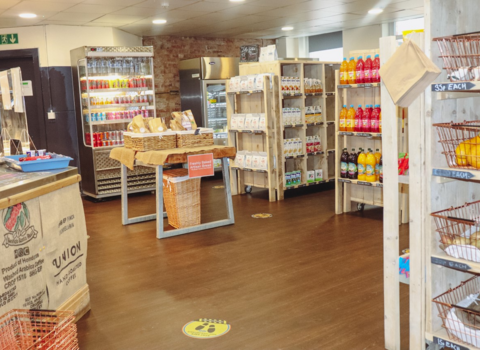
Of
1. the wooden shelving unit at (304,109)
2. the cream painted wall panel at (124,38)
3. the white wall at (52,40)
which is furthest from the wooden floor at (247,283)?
the cream painted wall panel at (124,38)

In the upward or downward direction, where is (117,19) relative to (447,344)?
upward

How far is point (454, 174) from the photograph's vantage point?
8.01 ft

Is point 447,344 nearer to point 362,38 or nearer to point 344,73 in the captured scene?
point 344,73

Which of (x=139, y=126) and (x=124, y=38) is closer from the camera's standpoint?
(x=139, y=126)

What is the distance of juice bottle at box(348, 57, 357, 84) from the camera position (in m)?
5.83

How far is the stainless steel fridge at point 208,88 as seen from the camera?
9.55 meters

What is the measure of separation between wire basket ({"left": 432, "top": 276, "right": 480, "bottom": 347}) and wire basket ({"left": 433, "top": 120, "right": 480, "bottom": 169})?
2.23ft

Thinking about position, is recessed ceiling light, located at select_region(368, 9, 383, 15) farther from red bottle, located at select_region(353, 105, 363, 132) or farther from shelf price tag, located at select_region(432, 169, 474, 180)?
shelf price tag, located at select_region(432, 169, 474, 180)

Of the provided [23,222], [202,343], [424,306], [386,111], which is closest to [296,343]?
[202,343]

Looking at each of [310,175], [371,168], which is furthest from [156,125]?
[310,175]

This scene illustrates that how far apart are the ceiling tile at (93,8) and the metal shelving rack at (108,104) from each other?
0.61 m

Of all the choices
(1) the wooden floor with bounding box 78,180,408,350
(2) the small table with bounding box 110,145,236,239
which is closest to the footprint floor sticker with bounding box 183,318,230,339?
(1) the wooden floor with bounding box 78,180,408,350

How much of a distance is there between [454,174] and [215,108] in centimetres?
775

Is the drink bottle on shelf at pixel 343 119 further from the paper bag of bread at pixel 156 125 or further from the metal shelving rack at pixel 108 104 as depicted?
the metal shelving rack at pixel 108 104
